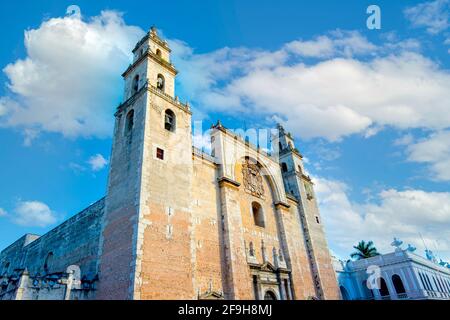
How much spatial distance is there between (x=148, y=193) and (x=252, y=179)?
11.1 m

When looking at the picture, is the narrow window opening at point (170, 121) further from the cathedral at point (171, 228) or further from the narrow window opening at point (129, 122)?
the narrow window opening at point (129, 122)

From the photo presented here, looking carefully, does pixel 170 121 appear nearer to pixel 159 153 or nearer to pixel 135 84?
pixel 159 153

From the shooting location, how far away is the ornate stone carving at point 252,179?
23500mm

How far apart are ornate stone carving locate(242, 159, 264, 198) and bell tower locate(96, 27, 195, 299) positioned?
6.43 m

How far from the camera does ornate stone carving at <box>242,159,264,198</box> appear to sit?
77.1 ft

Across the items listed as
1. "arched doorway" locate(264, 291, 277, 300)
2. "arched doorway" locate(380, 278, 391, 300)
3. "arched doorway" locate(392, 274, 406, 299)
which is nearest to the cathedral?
"arched doorway" locate(264, 291, 277, 300)

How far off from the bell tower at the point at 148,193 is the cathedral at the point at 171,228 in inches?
2.4

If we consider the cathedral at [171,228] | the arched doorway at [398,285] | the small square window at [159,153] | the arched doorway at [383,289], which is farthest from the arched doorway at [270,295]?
the arched doorway at [383,289]

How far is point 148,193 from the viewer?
1509 centimetres

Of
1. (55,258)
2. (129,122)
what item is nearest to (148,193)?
(129,122)

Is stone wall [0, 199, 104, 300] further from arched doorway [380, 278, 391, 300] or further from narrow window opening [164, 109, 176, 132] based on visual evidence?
arched doorway [380, 278, 391, 300]

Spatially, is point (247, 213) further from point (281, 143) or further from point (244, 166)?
point (281, 143)

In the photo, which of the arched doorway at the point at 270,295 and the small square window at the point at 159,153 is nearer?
the small square window at the point at 159,153
